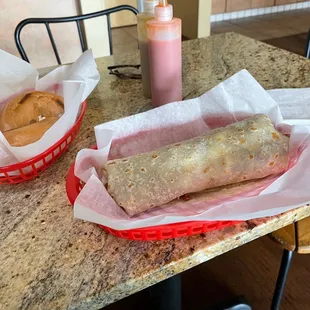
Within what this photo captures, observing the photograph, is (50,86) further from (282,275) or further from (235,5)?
(235,5)

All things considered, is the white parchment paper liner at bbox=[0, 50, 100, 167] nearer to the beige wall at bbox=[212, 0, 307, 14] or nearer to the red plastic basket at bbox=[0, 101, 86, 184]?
the red plastic basket at bbox=[0, 101, 86, 184]

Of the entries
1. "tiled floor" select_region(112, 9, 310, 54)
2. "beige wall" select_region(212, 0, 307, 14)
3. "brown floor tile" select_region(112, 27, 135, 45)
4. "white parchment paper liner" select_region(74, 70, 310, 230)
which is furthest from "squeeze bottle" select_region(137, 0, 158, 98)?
"beige wall" select_region(212, 0, 307, 14)

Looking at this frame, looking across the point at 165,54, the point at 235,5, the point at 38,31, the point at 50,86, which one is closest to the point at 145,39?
the point at 165,54

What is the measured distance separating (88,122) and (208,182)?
417mm

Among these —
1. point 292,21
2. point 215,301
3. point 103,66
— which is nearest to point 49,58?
point 103,66

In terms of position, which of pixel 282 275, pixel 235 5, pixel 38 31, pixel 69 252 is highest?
pixel 69 252

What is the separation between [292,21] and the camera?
4273 millimetres

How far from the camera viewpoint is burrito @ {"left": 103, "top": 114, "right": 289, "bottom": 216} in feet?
1.81

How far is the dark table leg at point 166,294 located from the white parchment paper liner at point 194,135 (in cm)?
35

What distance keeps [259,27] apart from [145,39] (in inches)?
142

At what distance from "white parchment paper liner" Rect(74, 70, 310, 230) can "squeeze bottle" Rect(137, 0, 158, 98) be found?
268mm

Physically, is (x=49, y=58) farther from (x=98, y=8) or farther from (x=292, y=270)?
(x=292, y=270)

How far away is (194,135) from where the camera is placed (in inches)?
27.8

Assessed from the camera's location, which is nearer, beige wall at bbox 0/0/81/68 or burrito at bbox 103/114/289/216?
burrito at bbox 103/114/289/216
